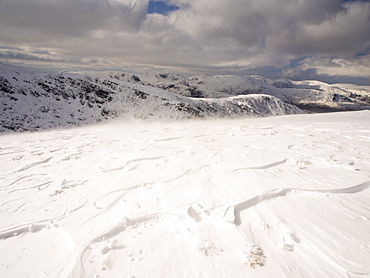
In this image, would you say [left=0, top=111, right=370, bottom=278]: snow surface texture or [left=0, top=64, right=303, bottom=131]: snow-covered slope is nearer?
[left=0, top=111, right=370, bottom=278]: snow surface texture

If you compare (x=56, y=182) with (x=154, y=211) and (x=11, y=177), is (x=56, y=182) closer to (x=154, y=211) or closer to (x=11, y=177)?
(x=11, y=177)

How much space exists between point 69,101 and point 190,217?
32741 millimetres

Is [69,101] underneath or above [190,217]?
underneath

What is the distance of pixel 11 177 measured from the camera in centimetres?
421

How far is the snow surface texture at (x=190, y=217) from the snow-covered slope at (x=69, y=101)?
2180 cm

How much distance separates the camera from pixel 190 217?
2.64 metres

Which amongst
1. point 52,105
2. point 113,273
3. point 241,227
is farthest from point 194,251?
point 52,105

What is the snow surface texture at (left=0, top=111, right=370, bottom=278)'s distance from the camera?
1.94m

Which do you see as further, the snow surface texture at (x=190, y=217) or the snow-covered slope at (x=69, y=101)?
the snow-covered slope at (x=69, y=101)

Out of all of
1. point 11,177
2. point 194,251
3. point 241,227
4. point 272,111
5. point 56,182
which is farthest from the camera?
point 272,111

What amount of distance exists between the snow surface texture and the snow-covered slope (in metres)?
21.8

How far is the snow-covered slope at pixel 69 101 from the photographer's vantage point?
2223 centimetres

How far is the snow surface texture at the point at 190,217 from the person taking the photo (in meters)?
1.94

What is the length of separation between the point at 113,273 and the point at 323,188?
353cm
